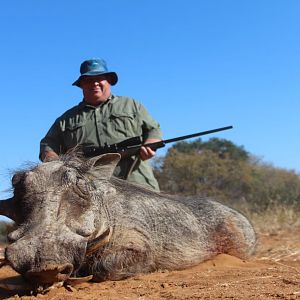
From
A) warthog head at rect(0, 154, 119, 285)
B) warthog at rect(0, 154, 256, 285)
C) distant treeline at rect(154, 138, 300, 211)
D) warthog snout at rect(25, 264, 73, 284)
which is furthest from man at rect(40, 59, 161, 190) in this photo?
distant treeline at rect(154, 138, 300, 211)

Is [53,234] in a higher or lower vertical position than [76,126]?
lower

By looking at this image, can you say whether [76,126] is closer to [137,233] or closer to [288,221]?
[137,233]

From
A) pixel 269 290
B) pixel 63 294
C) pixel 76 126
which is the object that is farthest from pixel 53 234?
pixel 76 126

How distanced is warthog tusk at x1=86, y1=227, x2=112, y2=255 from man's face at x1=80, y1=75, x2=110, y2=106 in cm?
263

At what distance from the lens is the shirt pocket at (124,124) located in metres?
7.19

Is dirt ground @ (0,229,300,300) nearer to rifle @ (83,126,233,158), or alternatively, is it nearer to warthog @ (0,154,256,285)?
warthog @ (0,154,256,285)

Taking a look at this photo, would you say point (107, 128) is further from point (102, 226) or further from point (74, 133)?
point (102, 226)

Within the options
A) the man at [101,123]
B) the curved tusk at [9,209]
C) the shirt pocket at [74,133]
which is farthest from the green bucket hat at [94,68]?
the curved tusk at [9,209]

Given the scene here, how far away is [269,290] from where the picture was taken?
13.9ft

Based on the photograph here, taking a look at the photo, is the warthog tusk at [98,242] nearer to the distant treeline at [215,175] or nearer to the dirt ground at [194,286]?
the dirt ground at [194,286]

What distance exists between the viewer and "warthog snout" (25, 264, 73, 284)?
427cm

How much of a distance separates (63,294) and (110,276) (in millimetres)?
860

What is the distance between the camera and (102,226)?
5133mm

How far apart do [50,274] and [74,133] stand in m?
3.04
